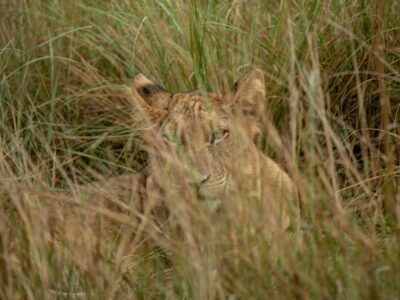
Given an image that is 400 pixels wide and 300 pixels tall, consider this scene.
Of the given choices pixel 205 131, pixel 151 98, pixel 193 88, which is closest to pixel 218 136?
pixel 205 131

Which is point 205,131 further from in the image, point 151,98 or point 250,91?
point 151,98

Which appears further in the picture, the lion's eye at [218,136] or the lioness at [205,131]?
the lion's eye at [218,136]

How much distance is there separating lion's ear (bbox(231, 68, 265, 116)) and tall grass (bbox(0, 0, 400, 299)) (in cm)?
15

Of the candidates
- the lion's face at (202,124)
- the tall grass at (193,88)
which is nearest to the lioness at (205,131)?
the lion's face at (202,124)

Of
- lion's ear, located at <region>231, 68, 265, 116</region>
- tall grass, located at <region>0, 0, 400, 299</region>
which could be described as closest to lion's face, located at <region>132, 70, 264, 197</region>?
lion's ear, located at <region>231, 68, 265, 116</region>

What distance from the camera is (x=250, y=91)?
447 centimetres

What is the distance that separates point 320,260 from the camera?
2.93m

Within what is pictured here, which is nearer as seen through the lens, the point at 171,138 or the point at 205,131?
the point at 171,138

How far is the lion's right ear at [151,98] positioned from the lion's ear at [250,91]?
332 millimetres

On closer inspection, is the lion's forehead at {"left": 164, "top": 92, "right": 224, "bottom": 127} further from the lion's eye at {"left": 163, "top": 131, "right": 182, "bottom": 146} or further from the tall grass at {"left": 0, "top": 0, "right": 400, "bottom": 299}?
the tall grass at {"left": 0, "top": 0, "right": 400, "bottom": 299}

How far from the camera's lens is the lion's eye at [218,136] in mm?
4281

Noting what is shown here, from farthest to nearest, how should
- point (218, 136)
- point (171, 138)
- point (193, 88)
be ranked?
point (193, 88) → point (218, 136) → point (171, 138)

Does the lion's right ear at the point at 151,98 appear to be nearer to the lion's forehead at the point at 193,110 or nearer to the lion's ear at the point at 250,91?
the lion's forehead at the point at 193,110

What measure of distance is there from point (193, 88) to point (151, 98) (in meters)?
0.59
